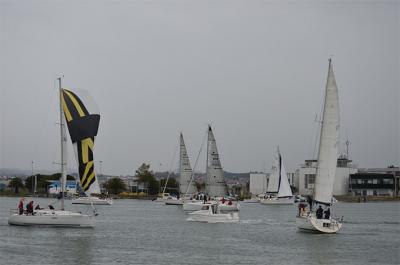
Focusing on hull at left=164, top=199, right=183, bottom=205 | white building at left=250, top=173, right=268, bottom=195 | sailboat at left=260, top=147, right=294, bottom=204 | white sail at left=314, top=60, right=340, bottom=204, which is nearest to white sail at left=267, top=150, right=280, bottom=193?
sailboat at left=260, top=147, right=294, bottom=204

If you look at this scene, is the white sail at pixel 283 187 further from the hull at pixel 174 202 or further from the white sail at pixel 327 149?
the white sail at pixel 327 149

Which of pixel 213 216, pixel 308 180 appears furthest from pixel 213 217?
pixel 308 180

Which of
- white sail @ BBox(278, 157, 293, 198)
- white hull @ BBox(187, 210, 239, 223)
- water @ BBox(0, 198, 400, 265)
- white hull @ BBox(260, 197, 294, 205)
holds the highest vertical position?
white sail @ BBox(278, 157, 293, 198)

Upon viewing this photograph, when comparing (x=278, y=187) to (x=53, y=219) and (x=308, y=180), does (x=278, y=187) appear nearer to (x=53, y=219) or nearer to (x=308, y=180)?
(x=308, y=180)

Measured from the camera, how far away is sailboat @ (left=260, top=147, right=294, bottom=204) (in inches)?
4774

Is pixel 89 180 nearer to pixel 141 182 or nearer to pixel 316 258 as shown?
pixel 316 258

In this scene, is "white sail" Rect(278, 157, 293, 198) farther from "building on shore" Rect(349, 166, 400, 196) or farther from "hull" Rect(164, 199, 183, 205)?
"building on shore" Rect(349, 166, 400, 196)

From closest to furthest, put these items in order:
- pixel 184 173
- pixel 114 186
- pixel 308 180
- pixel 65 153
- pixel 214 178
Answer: pixel 65 153, pixel 214 178, pixel 184 173, pixel 308 180, pixel 114 186

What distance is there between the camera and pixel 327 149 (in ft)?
157

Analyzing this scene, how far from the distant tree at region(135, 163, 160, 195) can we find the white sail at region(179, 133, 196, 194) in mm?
64534

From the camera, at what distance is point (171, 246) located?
40531mm

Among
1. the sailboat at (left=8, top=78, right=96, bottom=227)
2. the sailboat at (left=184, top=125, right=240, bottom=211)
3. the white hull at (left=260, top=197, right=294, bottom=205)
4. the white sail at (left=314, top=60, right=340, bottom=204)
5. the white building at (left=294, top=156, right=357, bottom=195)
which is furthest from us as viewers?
the white building at (left=294, top=156, right=357, bottom=195)

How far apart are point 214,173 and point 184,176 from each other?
2219cm

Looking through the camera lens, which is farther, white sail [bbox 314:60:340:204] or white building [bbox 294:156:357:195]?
white building [bbox 294:156:357:195]
